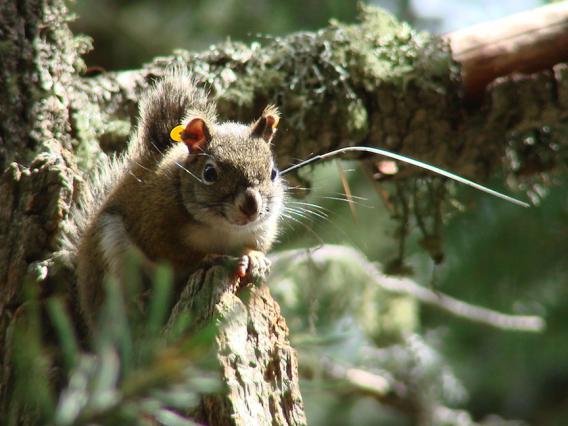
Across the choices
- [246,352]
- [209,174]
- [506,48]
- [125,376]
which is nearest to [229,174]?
[209,174]

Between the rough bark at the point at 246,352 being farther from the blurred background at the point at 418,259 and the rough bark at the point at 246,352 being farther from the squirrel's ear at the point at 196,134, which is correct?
the blurred background at the point at 418,259

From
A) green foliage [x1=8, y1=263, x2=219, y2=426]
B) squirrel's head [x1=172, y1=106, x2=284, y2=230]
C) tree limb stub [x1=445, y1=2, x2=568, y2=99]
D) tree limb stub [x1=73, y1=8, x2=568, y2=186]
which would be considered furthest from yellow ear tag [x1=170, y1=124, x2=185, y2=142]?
green foliage [x1=8, y1=263, x2=219, y2=426]

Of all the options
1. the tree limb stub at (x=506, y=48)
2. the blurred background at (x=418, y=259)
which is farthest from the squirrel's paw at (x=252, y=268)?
the blurred background at (x=418, y=259)

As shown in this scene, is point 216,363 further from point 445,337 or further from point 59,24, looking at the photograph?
point 445,337

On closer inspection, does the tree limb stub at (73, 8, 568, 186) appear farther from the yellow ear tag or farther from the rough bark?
the rough bark

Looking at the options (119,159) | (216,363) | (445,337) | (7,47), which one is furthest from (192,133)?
(445,337)

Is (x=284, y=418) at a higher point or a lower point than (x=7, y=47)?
lower

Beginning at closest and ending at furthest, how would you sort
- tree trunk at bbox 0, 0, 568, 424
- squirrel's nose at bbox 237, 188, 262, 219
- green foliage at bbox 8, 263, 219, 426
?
green foliage at bbox 8, 263, 219, 426
tree trunk at bbox 0, 0, 568, 424
squirrel's nose at bbox 237, 188, 262, 219
